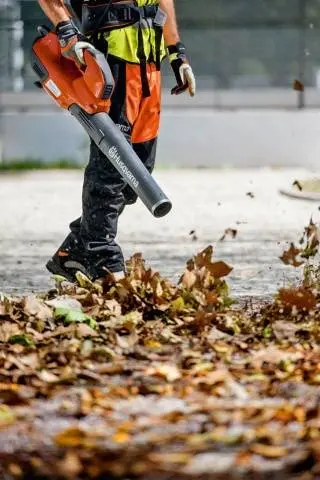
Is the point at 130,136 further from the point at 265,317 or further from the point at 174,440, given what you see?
the point at 174,440

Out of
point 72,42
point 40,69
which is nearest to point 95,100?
point 72,42

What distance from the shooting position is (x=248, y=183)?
→ 15.7 m

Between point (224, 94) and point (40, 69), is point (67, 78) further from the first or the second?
point (224, 94)

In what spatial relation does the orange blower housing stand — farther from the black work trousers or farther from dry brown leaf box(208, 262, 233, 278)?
dry brown leaf box(208, 262, 233, 278)

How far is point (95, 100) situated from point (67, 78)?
0.70ft

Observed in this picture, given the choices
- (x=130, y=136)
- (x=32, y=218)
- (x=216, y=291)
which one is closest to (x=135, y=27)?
(x=130, y=136)

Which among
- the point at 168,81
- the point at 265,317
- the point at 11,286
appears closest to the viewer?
the point at 265,317

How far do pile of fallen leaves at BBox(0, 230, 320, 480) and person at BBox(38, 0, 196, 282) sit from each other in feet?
1.41

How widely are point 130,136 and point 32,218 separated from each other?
500cm

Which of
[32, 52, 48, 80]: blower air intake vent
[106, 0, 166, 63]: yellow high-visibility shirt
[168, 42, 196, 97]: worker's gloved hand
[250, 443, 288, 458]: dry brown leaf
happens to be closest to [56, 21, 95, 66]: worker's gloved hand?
[106, 0, 166, 63]: yellow high-visibility shirt

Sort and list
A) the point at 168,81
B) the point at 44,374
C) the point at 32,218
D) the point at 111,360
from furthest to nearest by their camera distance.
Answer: the point at 168,81 < the point at 32,218 < the point at 111,360 < the point at 44,374

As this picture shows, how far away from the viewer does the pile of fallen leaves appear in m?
4.01

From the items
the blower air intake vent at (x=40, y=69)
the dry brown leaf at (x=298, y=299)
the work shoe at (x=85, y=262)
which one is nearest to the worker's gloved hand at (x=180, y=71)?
the blower air intake vent at (x=40, y=69)

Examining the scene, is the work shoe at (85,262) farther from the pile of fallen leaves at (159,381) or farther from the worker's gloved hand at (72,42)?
the worker's gloved hand at (72,42)
